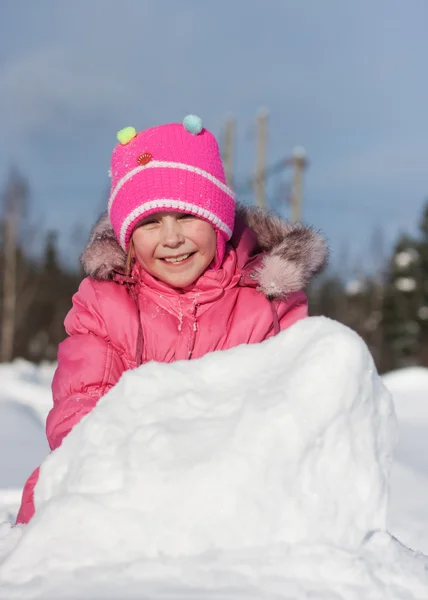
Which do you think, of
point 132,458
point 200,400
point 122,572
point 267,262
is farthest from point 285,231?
point 122,572

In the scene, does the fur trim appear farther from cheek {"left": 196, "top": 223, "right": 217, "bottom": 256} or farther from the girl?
cheek {"left": 196, "top": 223, "right": 217, "bottom": 256}

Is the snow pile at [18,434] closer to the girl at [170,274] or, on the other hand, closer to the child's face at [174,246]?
the girl at [170,274]

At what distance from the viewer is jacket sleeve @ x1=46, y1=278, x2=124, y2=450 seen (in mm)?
2152

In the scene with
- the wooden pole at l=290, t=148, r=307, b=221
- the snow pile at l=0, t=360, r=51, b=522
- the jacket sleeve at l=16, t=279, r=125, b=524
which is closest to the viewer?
the jacket sleeve at l=16, t=279, r=125, b=524

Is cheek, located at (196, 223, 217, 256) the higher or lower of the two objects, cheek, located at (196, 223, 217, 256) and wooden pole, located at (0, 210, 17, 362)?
the higher

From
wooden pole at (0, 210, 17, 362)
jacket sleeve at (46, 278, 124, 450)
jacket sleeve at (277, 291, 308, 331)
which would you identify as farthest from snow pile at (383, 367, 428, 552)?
wooden pole at (0, 210, 17, 362)

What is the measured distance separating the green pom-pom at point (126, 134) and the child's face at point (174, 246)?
352mm

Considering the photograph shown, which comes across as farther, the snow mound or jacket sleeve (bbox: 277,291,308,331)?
the snow mound

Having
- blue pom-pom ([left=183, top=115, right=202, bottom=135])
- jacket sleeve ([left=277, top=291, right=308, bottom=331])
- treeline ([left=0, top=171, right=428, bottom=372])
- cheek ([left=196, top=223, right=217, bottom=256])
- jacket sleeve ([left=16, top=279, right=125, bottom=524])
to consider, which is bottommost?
treeline ([left=0, top=171, right=428, bottom=372])

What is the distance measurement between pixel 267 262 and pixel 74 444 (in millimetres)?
1182

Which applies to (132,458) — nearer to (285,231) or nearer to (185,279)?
(185,279)

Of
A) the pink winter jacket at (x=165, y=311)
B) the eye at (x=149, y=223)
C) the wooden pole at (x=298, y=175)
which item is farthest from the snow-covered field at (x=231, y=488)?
the wooden pole at (x=298, y=175)

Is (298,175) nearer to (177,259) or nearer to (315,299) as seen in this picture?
(177,259)

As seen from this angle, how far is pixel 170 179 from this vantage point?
2381 mm
